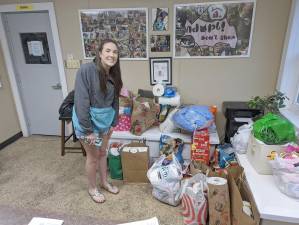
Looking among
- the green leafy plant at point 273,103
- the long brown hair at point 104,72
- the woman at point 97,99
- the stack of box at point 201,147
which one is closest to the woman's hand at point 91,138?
the woman at point 97,99

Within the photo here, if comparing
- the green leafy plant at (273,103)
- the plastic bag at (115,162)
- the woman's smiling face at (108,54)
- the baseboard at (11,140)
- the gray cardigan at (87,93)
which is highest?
the woman's smiling face at (108,54)

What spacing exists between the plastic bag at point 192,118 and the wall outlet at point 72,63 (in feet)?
5.01

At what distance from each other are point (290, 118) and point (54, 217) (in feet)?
7.30

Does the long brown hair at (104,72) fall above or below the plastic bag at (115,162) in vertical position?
above

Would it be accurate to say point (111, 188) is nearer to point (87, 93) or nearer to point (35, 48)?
point (87, 93)

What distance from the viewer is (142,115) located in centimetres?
240

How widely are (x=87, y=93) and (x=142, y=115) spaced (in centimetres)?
88

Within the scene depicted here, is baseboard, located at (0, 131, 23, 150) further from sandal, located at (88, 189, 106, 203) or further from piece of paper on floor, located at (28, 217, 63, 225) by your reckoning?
piece of paper on floor, located at (28, 217, 63, 225)

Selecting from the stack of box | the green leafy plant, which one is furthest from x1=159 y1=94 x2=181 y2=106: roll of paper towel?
the green leafy plant

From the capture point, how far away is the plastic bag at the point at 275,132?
1701mm

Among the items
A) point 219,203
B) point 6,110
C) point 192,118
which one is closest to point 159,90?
point 192,118

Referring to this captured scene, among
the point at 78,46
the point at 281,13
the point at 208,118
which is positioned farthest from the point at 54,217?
the point at 281,13

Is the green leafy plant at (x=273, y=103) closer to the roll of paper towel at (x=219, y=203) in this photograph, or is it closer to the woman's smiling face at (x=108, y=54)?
the roll of paper towel at (x=219, y=203)

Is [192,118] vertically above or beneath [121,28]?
beneath
